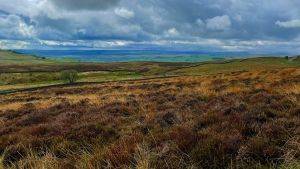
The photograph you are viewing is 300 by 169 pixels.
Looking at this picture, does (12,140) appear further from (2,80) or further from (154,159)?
(2,80)

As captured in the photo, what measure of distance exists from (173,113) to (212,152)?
19.2 feet

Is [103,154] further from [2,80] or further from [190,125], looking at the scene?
[2,80]

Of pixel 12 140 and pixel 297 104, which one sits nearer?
pixel 12 140

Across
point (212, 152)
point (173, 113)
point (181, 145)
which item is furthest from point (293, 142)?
point (173, 113)

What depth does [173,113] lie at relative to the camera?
40.3ft

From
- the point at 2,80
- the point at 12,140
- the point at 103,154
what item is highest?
the point at 103,154

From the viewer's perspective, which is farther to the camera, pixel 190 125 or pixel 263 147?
pixel 190 125

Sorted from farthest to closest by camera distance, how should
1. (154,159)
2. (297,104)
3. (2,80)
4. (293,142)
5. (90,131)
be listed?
(2,80) < (297,104) < (90,131) < (293,142) < (154,159)

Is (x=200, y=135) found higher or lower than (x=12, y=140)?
higher

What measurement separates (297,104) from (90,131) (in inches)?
236

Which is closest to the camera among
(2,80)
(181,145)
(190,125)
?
(181,145)

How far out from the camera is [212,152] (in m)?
6.46

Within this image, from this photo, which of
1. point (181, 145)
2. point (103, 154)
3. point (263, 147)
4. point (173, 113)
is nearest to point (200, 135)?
point (181, 145)

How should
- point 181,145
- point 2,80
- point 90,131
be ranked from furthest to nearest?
point 2,80
point 90,131
point 181,145
